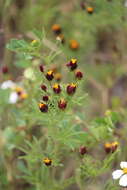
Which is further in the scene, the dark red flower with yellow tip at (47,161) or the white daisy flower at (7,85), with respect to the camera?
the white daisy flower at (7,85)

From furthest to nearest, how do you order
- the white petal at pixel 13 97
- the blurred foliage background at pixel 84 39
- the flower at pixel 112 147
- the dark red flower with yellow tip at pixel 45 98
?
the blurred foliage background at pixel 84 39
the white petal at pixel 13 97
the flower at pixel 112 147
the dark red flower with yellow tip at pixel 45 98

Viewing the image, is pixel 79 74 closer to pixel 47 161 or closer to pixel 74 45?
pixel 47 161

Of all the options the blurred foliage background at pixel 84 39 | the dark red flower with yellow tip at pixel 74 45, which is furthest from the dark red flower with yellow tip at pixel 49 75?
the dark red flower with yellow tip at pixel 74 45

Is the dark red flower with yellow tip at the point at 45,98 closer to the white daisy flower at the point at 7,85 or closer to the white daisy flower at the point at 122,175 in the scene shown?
the white daisy flower at the point at 122,175

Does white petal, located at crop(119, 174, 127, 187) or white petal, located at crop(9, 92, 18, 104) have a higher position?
white petal, located at crop(9, 92, 18, 104)

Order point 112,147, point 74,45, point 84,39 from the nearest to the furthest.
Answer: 1. point 112,147
2. point 74,45
3. point 84,39

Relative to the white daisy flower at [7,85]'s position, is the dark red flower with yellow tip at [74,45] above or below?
above

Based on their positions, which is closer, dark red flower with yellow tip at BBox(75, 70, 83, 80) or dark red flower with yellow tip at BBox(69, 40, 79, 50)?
dark red flower with yellow tip at BBox(75, 70, 83, 80)

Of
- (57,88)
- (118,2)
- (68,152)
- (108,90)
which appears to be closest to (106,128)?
(68,152)

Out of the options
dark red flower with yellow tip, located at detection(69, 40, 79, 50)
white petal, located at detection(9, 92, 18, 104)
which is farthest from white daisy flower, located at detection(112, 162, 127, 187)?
dark red flower with yellow tip, located at detection(69, 40, 79, 50)

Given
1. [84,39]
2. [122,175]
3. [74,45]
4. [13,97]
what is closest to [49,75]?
[122,175]

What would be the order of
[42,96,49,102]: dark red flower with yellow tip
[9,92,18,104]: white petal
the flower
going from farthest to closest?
[9,92,18,104]: white petal < the flower < [42,96,49,102]: dark red flower with yellow tip

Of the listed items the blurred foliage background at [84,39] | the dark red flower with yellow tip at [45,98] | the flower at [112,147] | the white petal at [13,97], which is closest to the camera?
the dark red flower with yellow tip at [45,98]

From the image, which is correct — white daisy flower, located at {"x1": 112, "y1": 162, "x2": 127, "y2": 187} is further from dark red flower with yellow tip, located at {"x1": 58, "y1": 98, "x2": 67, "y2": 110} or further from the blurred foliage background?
the blurred foliage background
